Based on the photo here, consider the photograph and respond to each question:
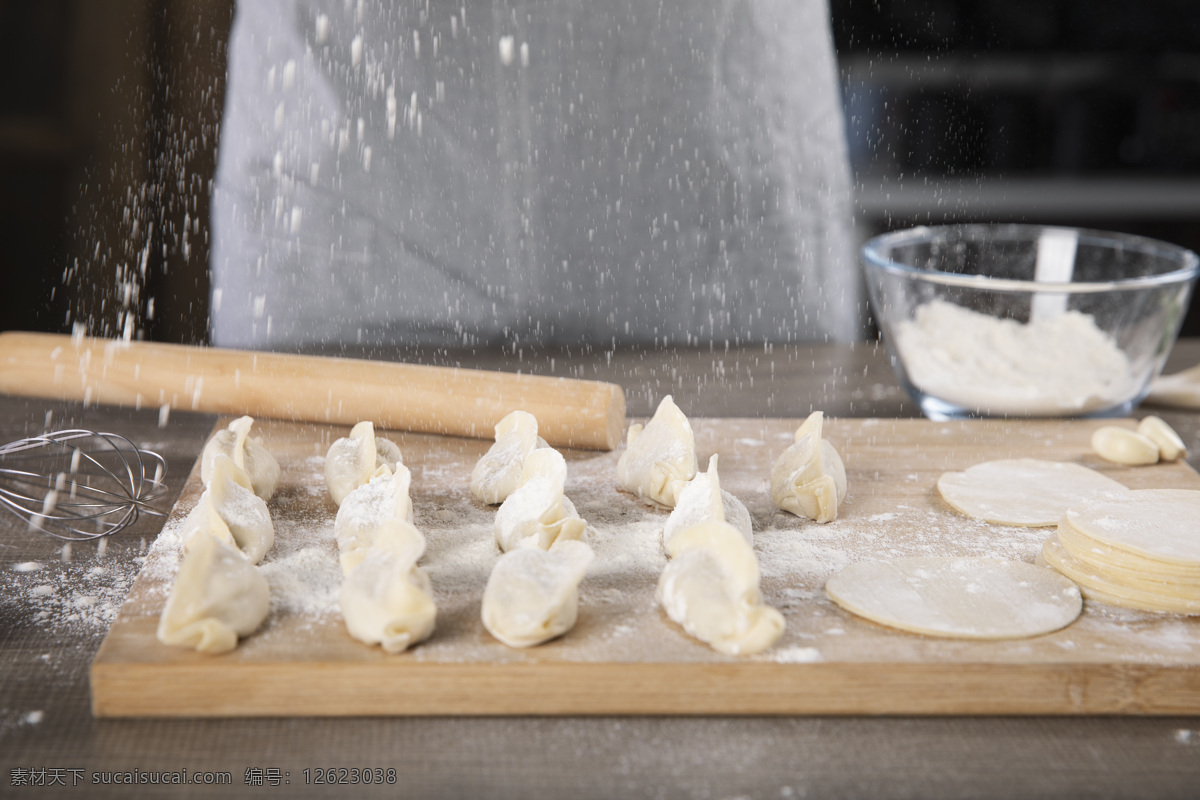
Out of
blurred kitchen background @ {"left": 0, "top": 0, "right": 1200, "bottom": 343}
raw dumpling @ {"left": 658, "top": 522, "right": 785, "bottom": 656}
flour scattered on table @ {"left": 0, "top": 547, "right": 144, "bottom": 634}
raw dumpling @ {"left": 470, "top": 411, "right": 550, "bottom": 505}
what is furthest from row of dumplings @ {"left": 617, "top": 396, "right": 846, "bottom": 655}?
blurred kitchen background @ {"left": 0, "top": 0, "right": 1200, "bottom": 343}

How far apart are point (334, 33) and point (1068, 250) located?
3.86 feet

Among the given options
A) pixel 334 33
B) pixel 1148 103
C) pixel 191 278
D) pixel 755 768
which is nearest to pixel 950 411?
pixel 755 768

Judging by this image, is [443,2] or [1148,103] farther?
[1148,103]

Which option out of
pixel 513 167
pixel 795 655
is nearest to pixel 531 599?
pixel 795 655

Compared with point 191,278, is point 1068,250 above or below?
above

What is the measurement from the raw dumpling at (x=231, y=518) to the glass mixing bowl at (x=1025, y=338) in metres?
0.84

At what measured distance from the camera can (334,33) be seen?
164 centimetres

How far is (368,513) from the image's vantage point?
884mm

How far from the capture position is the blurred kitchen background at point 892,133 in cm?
228

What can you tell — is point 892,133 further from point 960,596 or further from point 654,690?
point 654,690

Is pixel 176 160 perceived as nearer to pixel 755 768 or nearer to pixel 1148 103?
pixel 755 768

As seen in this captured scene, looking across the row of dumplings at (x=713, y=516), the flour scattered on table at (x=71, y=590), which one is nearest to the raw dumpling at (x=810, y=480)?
the row of dumplings at (x=713, y=516)

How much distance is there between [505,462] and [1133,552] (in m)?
0.55

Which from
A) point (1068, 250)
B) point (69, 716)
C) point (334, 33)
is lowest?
point (69, 716)
